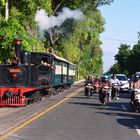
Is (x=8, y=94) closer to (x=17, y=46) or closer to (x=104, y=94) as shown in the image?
(x=17, y=46)

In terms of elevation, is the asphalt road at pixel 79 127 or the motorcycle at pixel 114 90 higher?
the motorcycle at pixel 114 90

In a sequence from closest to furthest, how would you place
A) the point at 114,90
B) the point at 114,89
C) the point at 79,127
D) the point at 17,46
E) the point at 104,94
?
1. the point at 79,127
2. the point at 17,46
3. the point at 104,94
4. the point at 114,89
5. the point at 114,90

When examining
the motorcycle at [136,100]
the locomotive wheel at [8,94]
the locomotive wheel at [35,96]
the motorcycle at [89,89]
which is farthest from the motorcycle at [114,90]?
the locomotive wheel at [8,94]

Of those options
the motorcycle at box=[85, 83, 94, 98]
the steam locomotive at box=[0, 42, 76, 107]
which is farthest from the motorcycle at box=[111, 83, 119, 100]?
the steam locomotive at box=[0, 42, 76, 107]

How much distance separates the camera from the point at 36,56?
29.2 meters

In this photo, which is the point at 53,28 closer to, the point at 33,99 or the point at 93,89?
the point at 93,89

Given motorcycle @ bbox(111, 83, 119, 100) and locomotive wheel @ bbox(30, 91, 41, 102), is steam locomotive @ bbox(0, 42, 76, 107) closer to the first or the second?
locomotive wheel @ bbox(30, 91, 41, 102)

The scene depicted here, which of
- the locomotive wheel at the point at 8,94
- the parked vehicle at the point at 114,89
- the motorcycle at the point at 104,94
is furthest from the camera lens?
the parked vehicle at the point at 114,89

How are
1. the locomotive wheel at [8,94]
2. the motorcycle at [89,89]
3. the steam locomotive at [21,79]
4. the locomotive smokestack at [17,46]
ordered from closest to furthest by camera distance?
the locomotive wheel at [8,94]
the steam locomotive at [21,79]
the locomotive smokestack at [17,46]
the motorcycle at [89,89]

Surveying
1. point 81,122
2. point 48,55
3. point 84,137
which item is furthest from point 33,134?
point 48,55

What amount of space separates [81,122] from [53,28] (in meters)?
51.5

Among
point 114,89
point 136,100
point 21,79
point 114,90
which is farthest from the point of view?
point 114,90

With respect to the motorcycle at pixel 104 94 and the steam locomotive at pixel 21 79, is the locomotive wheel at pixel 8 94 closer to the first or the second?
the steam locomotive at pixel 21 79

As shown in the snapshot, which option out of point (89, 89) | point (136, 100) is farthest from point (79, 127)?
point (89, 89)
